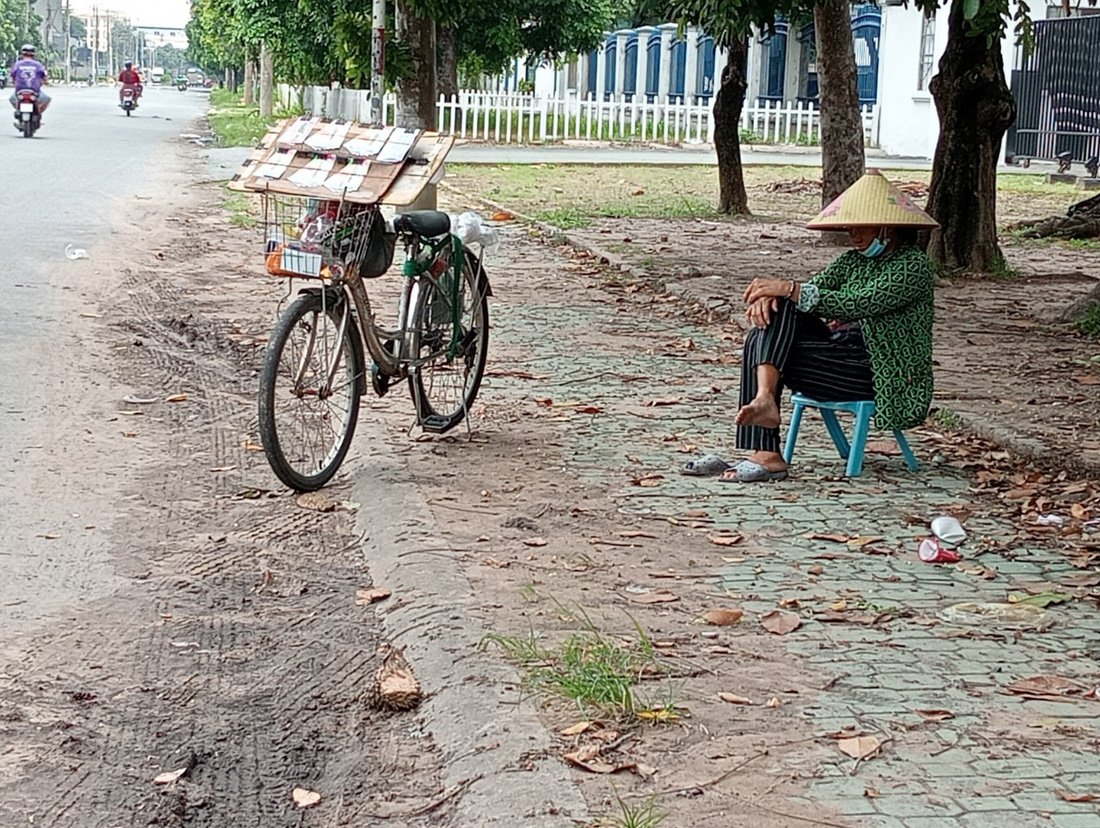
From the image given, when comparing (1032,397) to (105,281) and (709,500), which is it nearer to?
(709,500)

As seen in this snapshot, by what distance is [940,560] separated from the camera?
546cm

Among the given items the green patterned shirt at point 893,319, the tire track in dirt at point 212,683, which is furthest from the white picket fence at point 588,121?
the tire track in dirt at point 212,683

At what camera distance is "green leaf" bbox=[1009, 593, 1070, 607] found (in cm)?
501

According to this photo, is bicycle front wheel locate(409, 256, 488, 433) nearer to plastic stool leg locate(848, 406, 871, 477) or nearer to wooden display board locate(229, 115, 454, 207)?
wooden display board locate(229, 115, 454, 207)

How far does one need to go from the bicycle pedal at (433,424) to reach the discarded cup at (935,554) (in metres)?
2.44

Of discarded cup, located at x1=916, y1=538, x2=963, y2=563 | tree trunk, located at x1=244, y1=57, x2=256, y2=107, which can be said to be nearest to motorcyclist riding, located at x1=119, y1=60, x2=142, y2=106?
tree trunk, located at x1=244, y1=57, x2=256, y2=107

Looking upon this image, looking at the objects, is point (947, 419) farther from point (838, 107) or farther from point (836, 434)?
point (838, 107)

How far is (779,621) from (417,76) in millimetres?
12933

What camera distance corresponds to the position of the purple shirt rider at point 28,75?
30594 millimetres

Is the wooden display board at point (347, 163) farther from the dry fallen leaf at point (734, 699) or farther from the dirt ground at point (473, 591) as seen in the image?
the dry fallen leaf at point (734, 699)

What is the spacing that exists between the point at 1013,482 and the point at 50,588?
3.85m

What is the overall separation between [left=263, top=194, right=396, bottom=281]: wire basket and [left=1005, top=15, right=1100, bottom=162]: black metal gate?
2135 centimetres

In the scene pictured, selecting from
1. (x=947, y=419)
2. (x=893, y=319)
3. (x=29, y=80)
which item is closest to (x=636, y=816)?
(x=893, y=319)

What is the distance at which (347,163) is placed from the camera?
20.9 ft
